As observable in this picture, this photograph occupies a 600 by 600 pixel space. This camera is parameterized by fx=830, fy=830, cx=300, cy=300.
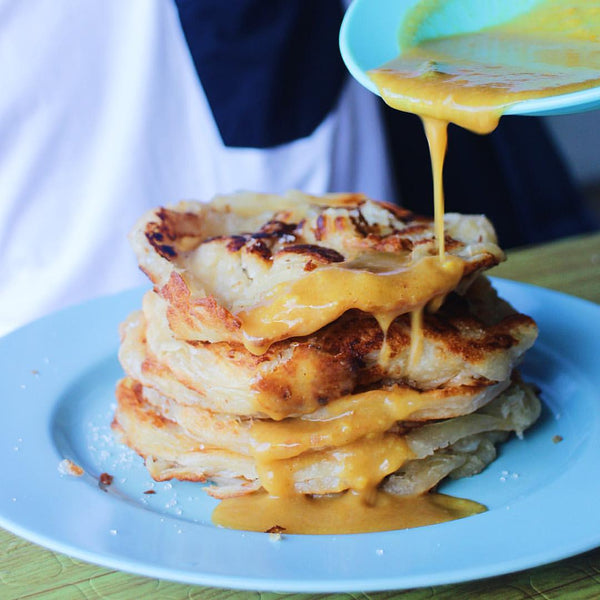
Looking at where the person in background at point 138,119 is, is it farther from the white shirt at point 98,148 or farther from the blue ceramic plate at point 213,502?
the blue ceramic plate at point 213,502

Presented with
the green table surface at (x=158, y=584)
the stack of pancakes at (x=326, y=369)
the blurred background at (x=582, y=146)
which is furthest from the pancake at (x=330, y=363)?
the blurred background at (x=582, y=146)

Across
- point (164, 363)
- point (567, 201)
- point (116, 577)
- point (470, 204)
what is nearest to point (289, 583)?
point (116, 577)

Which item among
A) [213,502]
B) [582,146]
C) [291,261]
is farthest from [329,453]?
[582,146]

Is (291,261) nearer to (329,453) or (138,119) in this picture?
(329,453)

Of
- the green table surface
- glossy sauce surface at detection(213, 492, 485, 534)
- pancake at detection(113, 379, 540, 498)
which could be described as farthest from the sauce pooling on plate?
the green table surface

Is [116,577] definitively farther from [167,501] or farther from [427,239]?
[427,239]

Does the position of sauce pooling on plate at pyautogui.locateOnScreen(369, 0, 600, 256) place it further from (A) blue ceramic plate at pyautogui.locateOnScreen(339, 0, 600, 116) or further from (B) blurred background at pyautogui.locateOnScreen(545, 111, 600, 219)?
(B) blurred background at pyautogui.locateOnScreen(545, 111, 600, 219)

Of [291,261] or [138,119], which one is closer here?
[291,261]
